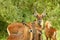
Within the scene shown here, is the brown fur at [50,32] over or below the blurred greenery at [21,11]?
below

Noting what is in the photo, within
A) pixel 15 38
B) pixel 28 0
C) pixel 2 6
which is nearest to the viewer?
pixel 15 38

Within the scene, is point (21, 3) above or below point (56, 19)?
above

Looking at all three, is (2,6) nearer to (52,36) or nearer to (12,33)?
(52,36)

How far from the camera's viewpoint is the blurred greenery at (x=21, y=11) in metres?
9.61

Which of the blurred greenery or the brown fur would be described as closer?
the brown fur

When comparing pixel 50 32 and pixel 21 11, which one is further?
pixel 21 11

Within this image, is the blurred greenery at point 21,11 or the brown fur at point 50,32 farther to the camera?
the blurred greenery at point 21,11

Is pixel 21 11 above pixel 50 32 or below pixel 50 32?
above

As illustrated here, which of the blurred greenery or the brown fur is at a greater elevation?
the blurred greenery

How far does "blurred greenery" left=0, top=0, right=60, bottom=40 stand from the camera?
9609 millimetres

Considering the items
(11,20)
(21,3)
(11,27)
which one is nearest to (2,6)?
(11,20)

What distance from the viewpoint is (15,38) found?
5.86 m

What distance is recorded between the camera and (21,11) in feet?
35.3

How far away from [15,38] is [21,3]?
4933mm
